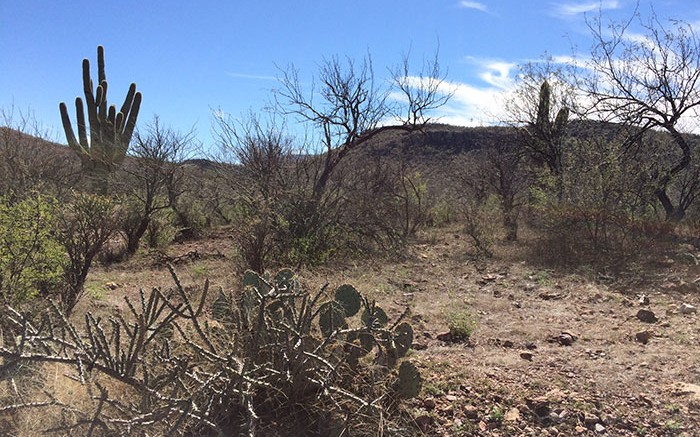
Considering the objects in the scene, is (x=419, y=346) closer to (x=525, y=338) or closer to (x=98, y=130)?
(x=525, y=338)

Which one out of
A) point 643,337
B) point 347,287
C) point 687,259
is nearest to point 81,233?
point 347,287

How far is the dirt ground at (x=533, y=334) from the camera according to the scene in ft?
11.5

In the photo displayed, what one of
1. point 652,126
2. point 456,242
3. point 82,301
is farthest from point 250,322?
point 652,126

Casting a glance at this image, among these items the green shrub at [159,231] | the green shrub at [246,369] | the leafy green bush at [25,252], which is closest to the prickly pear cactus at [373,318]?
the green shrub at [246,369]

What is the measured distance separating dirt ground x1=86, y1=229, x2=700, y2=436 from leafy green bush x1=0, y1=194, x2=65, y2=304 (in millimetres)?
882

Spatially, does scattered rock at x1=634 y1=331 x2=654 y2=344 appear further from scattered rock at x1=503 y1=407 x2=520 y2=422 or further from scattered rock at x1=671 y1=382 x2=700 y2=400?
scattered rock at x1=503 y1=407 x2=520 y2=422

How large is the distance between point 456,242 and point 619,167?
421 centimetres

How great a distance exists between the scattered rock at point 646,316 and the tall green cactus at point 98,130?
13.8 meters

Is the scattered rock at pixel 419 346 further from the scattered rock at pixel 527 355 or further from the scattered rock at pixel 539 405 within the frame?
the scattered rock at pixel 539 405

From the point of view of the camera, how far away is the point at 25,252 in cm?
553

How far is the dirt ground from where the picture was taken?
11.5 ft

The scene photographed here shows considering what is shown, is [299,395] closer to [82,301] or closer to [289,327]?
[289,327]

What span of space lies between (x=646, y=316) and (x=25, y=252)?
675cm

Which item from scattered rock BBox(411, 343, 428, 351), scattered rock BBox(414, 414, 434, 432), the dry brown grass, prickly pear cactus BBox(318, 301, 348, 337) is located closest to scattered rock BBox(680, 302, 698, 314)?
the dry brown grass
